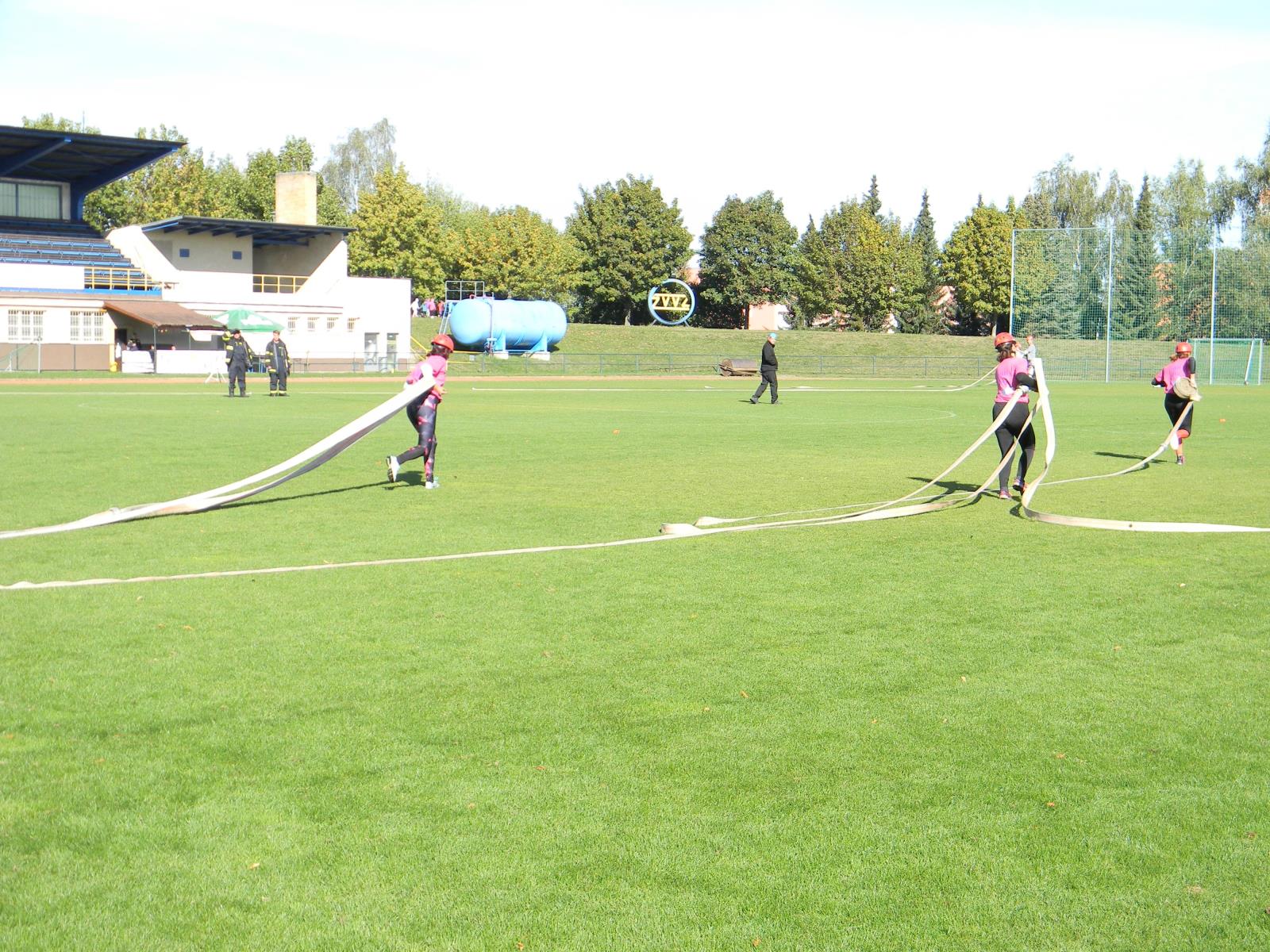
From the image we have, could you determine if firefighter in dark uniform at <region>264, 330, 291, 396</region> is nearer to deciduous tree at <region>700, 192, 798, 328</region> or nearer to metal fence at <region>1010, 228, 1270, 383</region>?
metal fence at <region>1010, 228, 1270, 383</region>

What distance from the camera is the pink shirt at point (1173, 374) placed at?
67.8 ft

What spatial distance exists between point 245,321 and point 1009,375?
51421 millimetres

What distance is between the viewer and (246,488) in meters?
15.1

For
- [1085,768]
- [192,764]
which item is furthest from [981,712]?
[192,764]

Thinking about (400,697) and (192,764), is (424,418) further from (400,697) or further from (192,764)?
(192,764)

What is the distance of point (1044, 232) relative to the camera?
59.5 m

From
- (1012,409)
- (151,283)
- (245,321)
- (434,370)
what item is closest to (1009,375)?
(1012,409)

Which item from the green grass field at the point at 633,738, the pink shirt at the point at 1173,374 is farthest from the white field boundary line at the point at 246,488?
the pink shirt at the point at 1173,374

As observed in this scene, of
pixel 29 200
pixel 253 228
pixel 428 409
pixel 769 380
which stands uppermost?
pixel 29 200

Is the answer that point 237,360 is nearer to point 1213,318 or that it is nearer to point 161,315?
point 161,315

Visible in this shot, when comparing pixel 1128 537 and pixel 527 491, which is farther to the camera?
pixel 527 491

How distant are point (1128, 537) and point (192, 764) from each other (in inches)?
368

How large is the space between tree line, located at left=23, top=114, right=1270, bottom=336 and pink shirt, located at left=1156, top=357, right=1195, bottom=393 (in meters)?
65.9

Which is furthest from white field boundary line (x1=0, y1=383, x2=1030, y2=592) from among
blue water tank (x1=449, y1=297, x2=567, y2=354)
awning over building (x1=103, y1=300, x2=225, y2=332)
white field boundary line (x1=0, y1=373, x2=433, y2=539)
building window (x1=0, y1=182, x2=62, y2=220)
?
building window (x1=0, y1=182, x2=62, y2=220)
